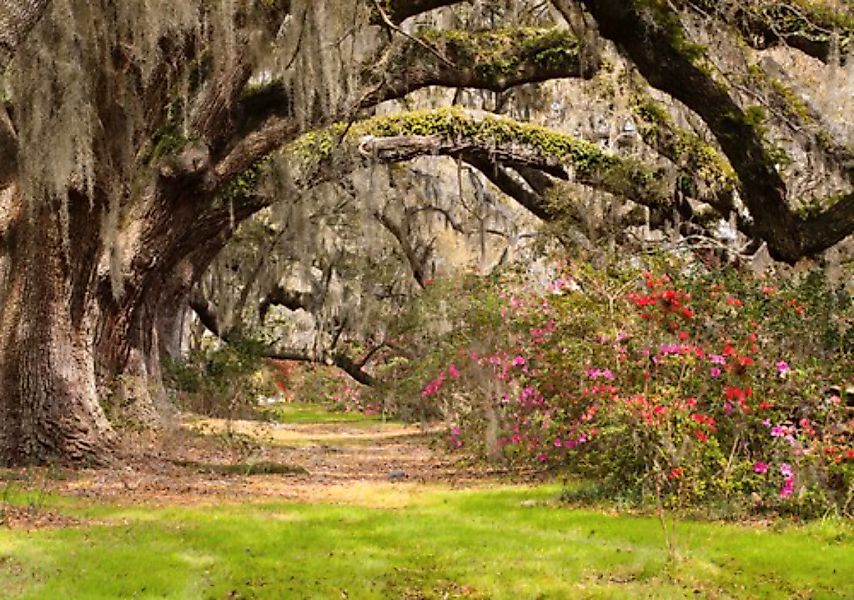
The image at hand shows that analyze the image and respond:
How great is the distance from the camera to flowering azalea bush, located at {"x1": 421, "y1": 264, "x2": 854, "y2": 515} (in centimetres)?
682

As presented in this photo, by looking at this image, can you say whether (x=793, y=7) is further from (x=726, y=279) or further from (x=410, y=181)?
(x=410, y=181)

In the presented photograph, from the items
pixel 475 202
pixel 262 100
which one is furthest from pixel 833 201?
pixel 475 202

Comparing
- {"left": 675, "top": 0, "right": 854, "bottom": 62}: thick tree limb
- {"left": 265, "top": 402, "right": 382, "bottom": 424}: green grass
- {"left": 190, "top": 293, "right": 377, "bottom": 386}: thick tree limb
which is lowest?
{"left": 265, "top": 402, "right": 382, "bottom": 424}: green grass

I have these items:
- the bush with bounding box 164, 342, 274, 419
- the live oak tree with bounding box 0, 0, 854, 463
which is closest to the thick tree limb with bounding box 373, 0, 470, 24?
the live oak tree with bounding box 0, 0, 854, 463

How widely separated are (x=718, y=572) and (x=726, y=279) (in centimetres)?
375

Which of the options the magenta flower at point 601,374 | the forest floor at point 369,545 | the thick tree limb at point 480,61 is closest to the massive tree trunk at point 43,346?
the forest floor at point 369,545

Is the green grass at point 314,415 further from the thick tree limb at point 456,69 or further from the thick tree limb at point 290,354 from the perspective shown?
the thick tree limb at point 456,69

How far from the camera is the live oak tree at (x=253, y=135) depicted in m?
6.66

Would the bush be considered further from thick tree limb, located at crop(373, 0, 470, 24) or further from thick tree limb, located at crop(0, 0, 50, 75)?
thick tree limb, located at crop(0, 0, 50, 75)

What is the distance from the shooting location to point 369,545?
606cm

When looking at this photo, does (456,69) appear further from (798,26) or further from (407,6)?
(798,26)

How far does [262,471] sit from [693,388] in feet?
14.4

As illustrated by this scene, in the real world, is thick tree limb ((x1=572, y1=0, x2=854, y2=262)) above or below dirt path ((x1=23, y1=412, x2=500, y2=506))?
above

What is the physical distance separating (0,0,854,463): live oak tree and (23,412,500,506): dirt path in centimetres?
59
